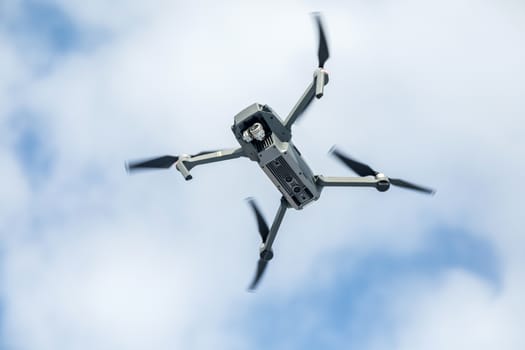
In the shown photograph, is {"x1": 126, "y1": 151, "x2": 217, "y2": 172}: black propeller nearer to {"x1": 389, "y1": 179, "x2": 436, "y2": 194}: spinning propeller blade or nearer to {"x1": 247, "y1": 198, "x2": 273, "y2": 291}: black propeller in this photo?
{"x1": 247, "y1": 198, "x2": 273, "y2": 291}: black propeller

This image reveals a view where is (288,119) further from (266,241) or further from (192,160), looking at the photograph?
(266,241)

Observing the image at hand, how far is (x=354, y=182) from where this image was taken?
45.8 metres

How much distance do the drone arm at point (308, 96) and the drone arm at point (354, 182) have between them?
4338 millimetres

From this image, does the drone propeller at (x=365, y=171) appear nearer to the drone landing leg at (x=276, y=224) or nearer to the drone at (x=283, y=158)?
the drone at (x=283, y=158)

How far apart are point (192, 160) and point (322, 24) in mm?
10444

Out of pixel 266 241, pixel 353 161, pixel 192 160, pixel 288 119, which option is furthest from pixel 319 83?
pixel 266 241

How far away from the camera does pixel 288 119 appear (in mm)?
43469

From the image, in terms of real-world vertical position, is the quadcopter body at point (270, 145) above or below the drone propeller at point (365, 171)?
above

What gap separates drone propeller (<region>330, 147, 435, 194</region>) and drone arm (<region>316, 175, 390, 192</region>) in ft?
1.88

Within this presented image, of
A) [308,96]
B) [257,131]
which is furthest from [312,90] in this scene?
[257,131]

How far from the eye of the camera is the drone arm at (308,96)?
1692 inches

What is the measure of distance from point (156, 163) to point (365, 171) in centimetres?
1206

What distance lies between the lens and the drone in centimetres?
4278

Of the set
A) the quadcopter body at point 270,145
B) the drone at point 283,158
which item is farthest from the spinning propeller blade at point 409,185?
the quadcopter body at point 270,145
